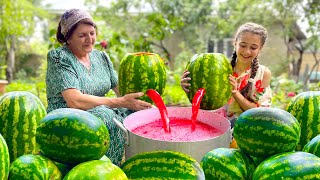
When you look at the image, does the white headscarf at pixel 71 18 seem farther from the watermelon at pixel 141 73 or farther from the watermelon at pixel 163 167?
the watermelon at pixel 163 167

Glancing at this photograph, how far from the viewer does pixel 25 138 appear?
1785 millimetres

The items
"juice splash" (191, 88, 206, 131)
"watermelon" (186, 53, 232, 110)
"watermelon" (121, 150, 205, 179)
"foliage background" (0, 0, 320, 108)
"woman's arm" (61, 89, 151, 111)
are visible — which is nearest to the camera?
"watermelon" (121, 150, 205, 179)

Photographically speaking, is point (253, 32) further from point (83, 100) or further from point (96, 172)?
point (96, 172)

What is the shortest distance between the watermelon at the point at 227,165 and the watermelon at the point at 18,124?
773 mm

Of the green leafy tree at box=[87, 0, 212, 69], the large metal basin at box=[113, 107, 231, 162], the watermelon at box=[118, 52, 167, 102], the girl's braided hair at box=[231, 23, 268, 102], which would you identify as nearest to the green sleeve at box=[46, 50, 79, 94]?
the watermelon at box=[118, 52, 167, 102]

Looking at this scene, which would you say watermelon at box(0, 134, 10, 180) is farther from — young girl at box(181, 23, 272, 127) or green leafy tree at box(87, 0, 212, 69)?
green leafy tree at box(87, 0, 212, 69)

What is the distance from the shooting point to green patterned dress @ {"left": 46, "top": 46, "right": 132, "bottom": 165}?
2934 millimetres

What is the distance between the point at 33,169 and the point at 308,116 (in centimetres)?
124

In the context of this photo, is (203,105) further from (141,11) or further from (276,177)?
(141,11)

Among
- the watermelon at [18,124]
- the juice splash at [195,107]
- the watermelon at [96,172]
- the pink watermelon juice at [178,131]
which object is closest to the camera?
the watermelon at [96,172]

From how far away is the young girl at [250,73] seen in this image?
323 centimetres

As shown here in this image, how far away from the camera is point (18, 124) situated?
70.2 inches

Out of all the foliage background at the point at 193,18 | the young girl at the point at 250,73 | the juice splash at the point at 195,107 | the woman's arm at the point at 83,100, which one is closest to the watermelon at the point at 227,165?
the juice splash at the point at 195,107

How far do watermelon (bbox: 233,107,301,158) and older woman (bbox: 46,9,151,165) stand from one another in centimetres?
126
